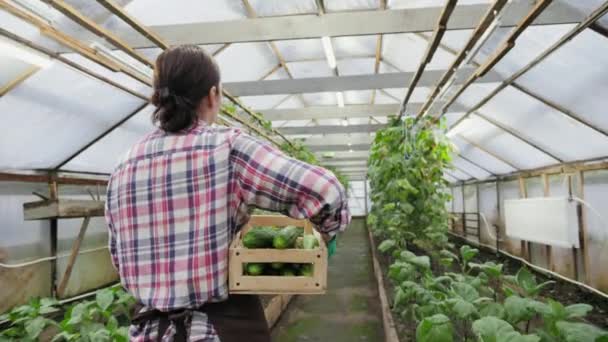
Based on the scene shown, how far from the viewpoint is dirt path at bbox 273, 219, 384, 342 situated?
3.92 meters

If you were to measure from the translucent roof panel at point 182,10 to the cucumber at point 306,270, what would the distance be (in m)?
2.49

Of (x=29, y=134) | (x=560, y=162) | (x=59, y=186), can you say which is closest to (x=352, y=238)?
(x=560, y=162)

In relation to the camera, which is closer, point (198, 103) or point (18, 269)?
point (198, 103)

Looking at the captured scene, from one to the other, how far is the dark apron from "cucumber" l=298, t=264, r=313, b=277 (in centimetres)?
20

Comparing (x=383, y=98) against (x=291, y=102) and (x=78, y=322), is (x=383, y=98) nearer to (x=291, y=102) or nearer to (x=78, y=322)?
(x=291, y=102)

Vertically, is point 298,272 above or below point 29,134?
below

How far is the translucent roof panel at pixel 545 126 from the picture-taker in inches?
149

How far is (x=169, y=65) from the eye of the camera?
0.91 metres

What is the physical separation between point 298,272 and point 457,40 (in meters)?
3.14

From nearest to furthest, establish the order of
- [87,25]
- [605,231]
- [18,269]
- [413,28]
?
[87,25] → [413,28] → [18,269] → [605,231]

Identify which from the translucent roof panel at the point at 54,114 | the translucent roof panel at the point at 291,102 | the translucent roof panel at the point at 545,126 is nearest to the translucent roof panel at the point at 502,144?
the translucent roof panel at the point at 545,126

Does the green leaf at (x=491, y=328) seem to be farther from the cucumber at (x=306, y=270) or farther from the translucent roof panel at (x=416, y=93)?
the translucent roof panel at (x=416, y=93)

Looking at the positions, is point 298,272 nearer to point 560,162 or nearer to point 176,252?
point 176,252

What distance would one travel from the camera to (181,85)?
0.90m
